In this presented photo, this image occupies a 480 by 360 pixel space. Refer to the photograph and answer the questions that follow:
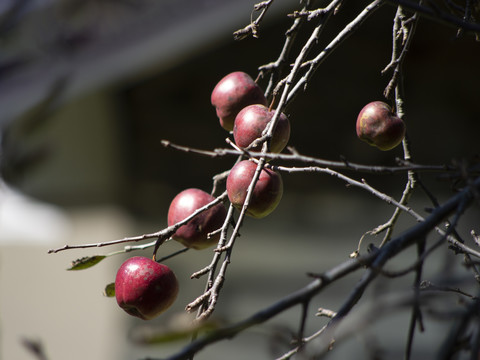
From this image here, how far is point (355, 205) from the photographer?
2738 mm

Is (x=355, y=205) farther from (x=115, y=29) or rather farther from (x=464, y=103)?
(x=115, y=29)

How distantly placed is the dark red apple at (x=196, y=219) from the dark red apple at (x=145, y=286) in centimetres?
5

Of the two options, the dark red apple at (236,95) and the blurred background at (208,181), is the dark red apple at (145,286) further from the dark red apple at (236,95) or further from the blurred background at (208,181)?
the blurred background at (208,181)

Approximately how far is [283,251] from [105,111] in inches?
37.2

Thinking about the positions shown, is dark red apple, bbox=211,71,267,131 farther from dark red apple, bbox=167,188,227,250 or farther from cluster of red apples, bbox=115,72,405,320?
dark red apple, bbox=167,188,227,250

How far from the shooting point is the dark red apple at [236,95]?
893mm

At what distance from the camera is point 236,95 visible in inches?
35.1

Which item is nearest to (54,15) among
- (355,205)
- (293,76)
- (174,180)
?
(174,180)

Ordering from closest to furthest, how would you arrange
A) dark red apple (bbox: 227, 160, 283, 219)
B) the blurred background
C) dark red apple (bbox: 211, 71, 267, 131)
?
1. dark red apple (bbox: 227, 160, 283, 219)
2. dark red apple (bbox: 211, 71, 267, 131)
3. the blurred background

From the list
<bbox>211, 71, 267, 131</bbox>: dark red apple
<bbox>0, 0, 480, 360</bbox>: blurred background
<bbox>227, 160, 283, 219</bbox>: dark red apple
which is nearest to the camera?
<bbox>227, 160, 283, 219</bbox>: dark red apple

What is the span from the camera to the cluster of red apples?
29.8 inches

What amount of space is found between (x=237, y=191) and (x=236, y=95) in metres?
0.20

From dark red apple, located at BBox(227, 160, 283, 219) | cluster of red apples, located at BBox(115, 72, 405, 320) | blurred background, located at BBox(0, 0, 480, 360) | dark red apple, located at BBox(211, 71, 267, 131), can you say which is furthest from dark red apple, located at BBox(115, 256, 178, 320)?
blurred background, located at BBox(0, 0, 480, 360)

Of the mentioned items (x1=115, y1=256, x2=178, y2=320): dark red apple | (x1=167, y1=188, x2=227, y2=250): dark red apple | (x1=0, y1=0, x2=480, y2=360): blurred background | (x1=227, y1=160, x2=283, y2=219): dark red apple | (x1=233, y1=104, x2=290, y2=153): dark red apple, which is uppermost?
(x1=233, y1=104, x2=290, y2=153): dark red apple
